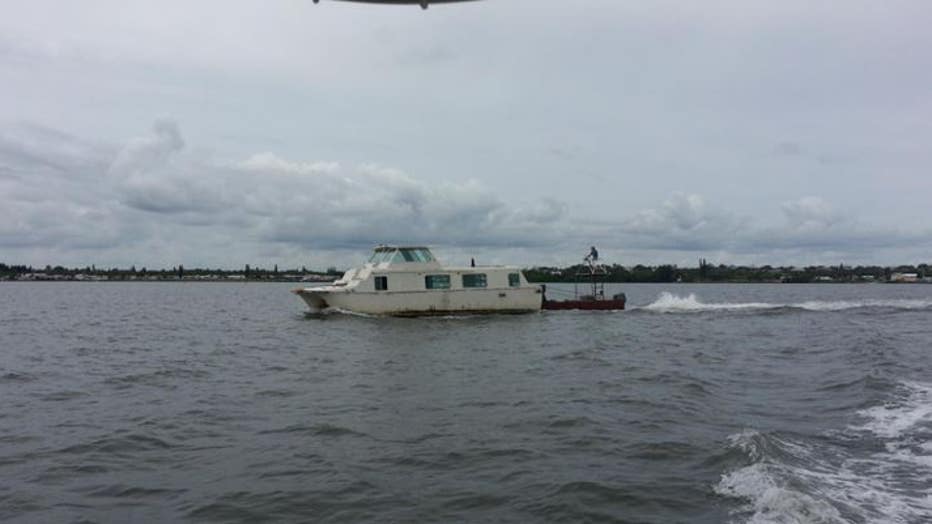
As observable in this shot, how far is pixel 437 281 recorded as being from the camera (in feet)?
121

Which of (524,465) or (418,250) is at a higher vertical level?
(418,250)

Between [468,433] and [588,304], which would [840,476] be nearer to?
[468,433]

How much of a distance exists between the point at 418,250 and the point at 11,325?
19684 millimetres

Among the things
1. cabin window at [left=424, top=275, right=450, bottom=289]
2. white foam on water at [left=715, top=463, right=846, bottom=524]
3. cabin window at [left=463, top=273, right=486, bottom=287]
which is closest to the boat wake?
white foam on water at [left=715, top=463, right=846, bottom=524]

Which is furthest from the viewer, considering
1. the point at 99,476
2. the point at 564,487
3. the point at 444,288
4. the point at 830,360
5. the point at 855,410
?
the point at 444,288

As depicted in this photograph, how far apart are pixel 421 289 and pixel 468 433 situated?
2493 centimetres

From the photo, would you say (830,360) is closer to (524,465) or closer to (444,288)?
(524,465)

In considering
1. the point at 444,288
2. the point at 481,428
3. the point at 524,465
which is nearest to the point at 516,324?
the point at 444,288

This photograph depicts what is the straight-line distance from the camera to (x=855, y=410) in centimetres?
1345

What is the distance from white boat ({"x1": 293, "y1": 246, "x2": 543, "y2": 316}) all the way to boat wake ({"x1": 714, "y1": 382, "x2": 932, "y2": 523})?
25495mm

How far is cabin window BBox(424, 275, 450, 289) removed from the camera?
3662 centimetres

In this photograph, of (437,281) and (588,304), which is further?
(588,304)

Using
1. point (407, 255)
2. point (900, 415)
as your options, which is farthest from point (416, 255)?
point (900, 415)

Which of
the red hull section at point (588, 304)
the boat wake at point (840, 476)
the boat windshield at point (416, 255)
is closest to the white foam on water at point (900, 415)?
the boat wake at point (840, 476)
